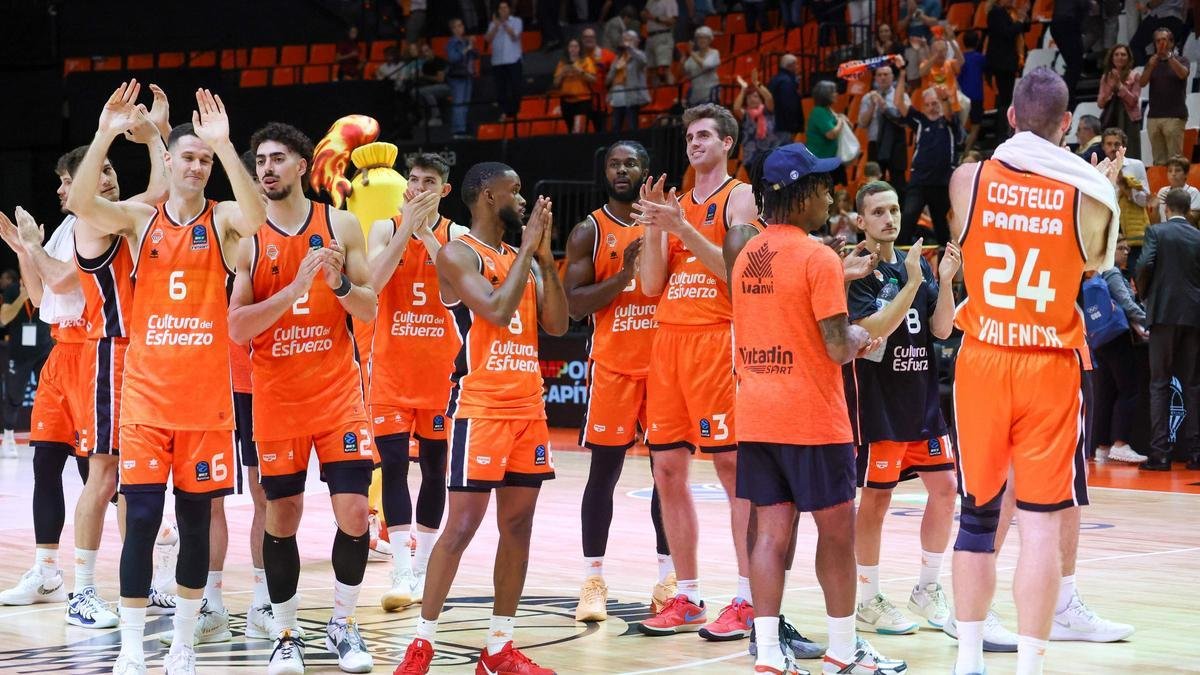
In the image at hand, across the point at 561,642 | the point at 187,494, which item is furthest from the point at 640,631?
the point at 187,494

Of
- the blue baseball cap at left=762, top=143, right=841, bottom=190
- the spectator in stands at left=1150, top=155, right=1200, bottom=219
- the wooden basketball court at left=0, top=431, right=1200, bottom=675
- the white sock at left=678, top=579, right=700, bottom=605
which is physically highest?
the spectator in stands at left=1150, top=155, right=1200, bottom=219

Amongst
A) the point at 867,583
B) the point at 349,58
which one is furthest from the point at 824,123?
the point at 867,583

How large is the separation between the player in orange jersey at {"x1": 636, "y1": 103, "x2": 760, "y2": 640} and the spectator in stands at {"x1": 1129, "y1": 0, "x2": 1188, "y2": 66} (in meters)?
10.5

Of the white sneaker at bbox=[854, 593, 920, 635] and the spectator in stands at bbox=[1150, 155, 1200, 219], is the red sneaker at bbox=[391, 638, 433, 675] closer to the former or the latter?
the white sneaker at bbox=[854, 593, 920, 635]

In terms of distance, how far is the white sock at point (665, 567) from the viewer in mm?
7137

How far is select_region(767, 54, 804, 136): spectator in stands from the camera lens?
17375mm

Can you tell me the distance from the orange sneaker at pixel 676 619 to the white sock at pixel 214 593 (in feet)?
6.02

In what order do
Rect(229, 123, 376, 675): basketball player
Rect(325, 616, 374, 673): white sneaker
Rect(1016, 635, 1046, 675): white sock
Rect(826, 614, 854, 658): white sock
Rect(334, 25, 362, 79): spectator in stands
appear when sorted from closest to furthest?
Rect(1016, 635, 1046, 675): white sock
Rect(826, 614, 854, 658): white sock
Rect(325, 616, 374, 673): white sneaker
Rect(229, 123, 376, 675): basketball player
Rect(334, 25, 362, 79): spectator in stands

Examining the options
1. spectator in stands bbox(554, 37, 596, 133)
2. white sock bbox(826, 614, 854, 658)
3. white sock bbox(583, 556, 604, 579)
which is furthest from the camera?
spectator in stands bbox(554, 37, 596, 133)

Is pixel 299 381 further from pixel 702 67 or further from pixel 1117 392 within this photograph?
pixel 702 67

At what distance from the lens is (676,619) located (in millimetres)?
6574

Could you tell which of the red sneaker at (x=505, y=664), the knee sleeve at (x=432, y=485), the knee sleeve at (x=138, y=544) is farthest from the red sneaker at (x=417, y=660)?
the knee sleeve at (x=432, y=485)

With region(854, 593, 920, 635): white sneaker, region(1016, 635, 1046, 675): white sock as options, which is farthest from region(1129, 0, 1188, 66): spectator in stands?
region(1016, 635, 1046, 675): white sock

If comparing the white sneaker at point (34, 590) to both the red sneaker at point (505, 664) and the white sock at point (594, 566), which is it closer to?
the white sock at point (594, 566)
